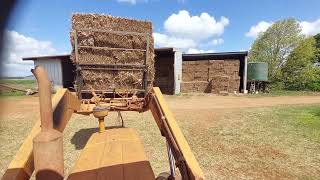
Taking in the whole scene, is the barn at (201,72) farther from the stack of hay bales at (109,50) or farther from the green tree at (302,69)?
the stack of hay bales at (109,50)

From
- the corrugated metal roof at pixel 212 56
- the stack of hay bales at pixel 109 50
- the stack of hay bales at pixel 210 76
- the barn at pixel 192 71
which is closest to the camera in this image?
the stack of hay bales at pixel 109 50

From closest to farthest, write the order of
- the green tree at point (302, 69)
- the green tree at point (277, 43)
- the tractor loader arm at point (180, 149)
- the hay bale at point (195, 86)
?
1. the tractor loader arm at point (180, 149)
2. the hay bale at point (195, 86)
3. the green tree at point (302, 69)
4. the green tree at point (277, 43)

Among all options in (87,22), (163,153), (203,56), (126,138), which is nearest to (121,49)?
(87,22)

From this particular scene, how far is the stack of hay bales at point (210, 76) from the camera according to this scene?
2005 cm

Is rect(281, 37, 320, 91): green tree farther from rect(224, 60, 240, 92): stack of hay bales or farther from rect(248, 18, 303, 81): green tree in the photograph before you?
rect(224, 60, 240, 92): stack of hay bales

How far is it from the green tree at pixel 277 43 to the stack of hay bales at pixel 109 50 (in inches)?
920

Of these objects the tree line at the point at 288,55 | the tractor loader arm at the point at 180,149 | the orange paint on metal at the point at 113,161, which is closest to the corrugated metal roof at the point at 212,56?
the tree line at the point at 288,55

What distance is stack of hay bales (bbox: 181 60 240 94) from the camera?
789 inches

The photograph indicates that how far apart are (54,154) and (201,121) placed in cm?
765

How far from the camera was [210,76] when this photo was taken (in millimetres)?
21078

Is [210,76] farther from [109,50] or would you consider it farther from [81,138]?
[109,50]

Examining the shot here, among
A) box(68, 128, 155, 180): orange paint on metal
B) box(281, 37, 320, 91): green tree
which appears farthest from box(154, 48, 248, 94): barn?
box(68, 128, 155, 180): orange paint on metal

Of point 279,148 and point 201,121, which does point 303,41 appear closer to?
point 201,121

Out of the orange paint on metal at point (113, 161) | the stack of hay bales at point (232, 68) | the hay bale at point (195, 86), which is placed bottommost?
the hay bale at point (195, 86)
